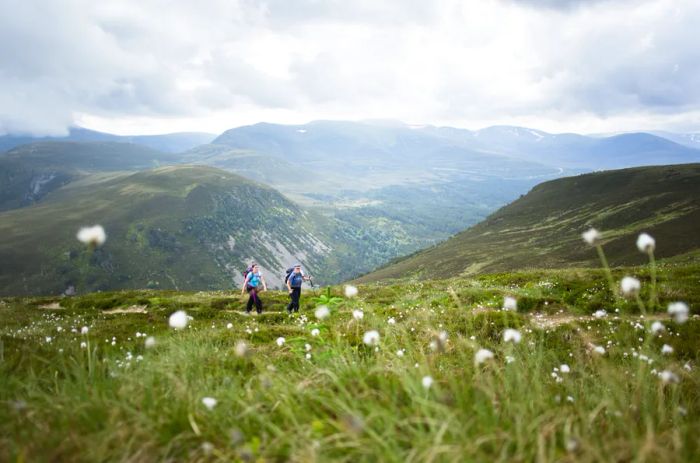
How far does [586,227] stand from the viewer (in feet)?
474

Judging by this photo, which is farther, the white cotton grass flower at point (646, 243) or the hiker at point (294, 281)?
the hiker at point (294, 281)

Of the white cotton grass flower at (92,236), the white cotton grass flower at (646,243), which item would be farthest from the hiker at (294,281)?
the white cotton grass flower at (646,243)

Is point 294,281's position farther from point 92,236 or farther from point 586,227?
point 586,227

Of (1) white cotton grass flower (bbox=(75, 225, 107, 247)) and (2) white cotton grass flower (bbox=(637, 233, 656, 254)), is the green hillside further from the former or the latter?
(1) white cotton grass flower (bbox=(75, 225, 107, 247))

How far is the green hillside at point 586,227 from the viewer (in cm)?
9862

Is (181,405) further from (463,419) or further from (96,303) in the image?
(96,303)

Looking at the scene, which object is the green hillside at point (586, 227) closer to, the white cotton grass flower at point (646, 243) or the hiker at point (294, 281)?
the hiker at point (294, 281)

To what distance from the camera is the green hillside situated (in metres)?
98.6

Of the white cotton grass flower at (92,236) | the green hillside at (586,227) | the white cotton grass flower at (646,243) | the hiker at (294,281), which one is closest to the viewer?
the white cotton grass flower at (92,236)

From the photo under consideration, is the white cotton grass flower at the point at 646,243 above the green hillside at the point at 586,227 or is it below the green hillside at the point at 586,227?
above

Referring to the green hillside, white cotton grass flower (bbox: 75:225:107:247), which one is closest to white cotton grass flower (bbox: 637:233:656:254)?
white cotton grass flower (bbox: 75:225:107:247)

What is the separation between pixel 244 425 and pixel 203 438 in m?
0.38

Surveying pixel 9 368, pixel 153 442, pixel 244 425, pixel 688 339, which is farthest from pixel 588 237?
pixel 688 339

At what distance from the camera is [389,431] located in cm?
297
